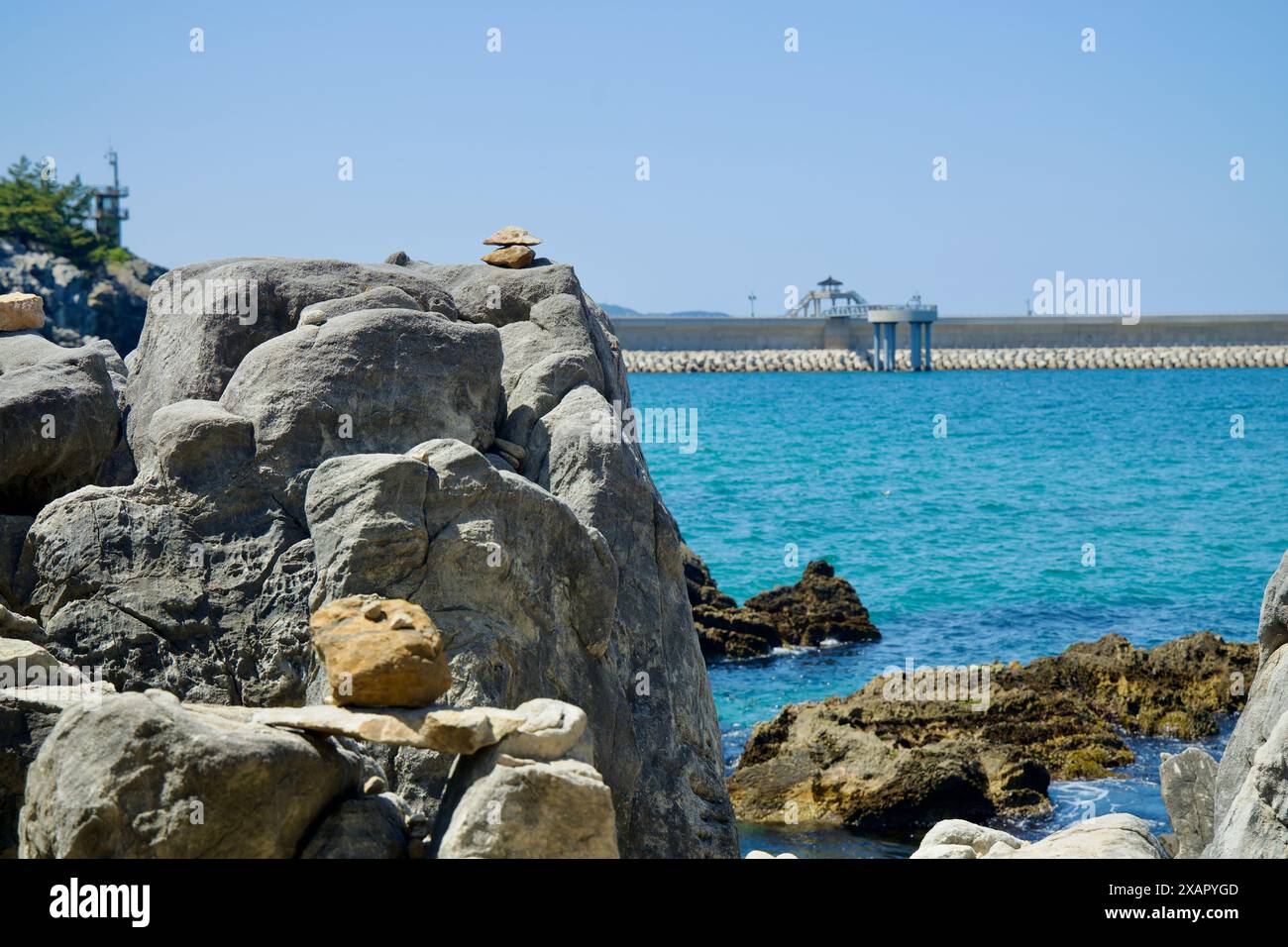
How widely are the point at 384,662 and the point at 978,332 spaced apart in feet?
475

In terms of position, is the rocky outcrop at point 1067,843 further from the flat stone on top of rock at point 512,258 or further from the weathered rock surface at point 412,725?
the flat stone on top of rock at point 512,258

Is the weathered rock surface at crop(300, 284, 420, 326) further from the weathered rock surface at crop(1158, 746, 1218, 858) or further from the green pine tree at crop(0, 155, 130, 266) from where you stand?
the green pine tree at crop(0, 155, 130, 266)

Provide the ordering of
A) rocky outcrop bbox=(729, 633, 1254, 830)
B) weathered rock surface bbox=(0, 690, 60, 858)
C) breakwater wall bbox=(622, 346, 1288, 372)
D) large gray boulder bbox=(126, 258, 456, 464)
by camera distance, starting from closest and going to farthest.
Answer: weathered rock surface bbox=(0, 690, 60, 858) → large gray boulder bbox=(126, 258, 456, 464) → rocky outcrop bbox=(729, 633, 1254, 830) → breakwater wall bbox=(622, 346, 1288, 372)

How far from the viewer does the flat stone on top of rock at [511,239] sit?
15.4 metres

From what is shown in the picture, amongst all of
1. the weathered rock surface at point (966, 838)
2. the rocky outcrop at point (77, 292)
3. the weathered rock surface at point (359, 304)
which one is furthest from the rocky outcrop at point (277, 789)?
the rocky outcrop at point (77, 292)

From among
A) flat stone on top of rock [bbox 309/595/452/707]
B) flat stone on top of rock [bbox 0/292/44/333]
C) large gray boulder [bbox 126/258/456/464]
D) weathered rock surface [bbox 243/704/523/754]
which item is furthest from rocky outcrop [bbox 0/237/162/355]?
weathered rock surface [bbox 243/704/523/754]

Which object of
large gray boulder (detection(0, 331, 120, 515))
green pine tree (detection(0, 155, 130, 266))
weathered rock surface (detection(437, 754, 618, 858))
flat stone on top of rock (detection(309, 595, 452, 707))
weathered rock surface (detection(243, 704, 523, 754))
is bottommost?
weathered rock surface (detection(437, 754, 618, 858))

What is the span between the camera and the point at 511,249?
15359mm

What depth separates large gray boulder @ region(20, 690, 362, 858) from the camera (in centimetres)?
666

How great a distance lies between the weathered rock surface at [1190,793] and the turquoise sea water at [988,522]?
454 centimetres

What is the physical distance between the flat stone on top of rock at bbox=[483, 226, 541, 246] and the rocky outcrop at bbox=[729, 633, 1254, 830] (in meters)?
7.42

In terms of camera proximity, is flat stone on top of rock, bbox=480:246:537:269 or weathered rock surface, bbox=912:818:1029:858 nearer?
weathered rock surface, bbox=912:818:1029:858

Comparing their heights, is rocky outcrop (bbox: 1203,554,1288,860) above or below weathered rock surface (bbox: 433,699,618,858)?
below

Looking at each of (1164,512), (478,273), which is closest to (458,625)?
(478,273)
